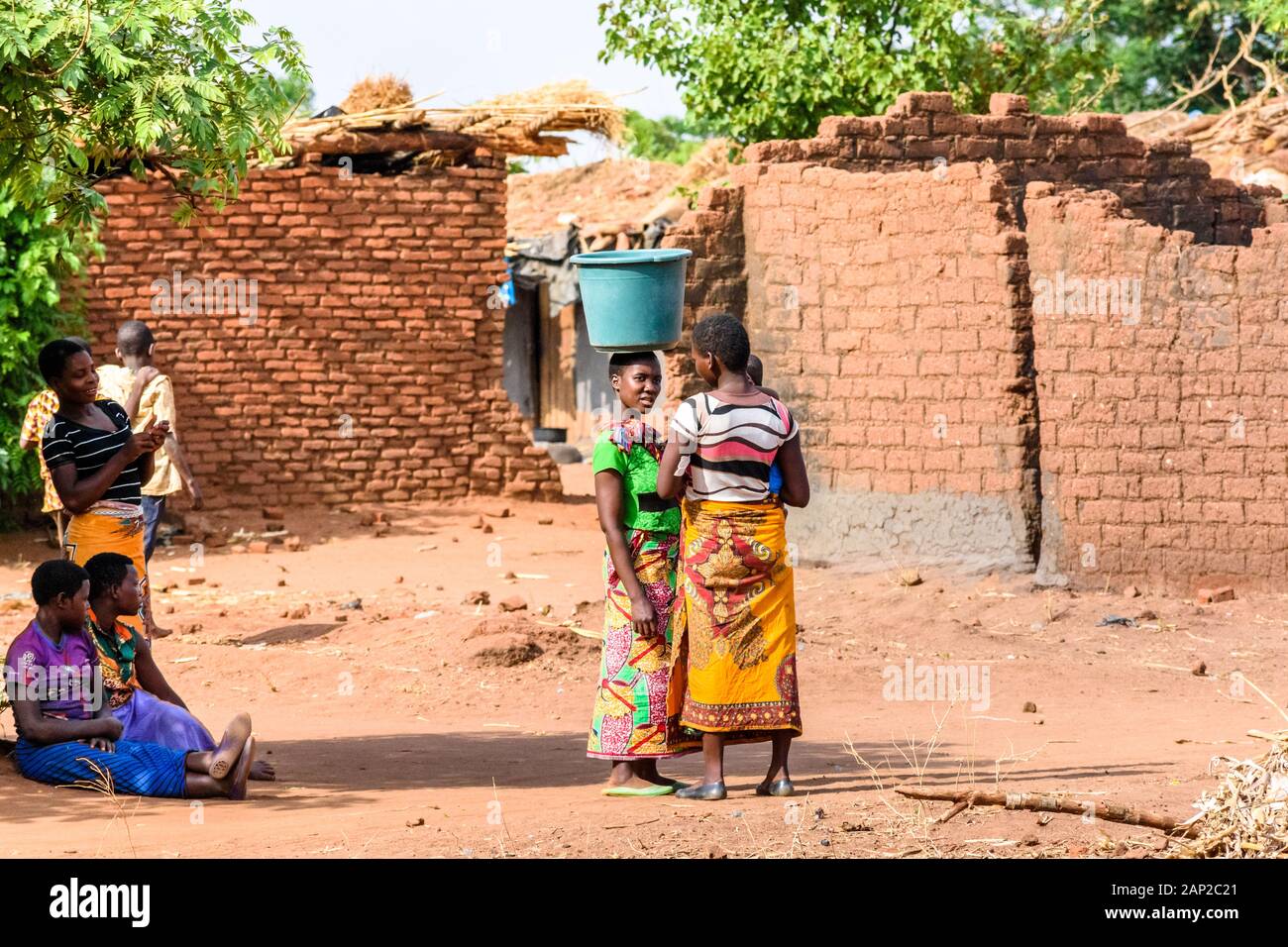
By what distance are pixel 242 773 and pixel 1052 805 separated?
266 cm

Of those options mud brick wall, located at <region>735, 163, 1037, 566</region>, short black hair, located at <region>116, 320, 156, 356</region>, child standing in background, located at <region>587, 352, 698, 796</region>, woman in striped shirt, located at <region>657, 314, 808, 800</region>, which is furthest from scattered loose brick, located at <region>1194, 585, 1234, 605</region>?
short black hair, located at <region>116, 320, 156, 356</region>

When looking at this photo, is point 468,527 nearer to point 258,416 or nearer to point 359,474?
point 359,474

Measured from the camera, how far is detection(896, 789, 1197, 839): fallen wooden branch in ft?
15.0

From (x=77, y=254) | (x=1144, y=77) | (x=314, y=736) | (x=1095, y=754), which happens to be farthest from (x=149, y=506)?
(x=1144, y=77)

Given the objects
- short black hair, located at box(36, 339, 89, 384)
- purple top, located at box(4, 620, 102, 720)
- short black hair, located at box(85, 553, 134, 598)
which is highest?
short black hair, located at box(36, 339, 89, 384)

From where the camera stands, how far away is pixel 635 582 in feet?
17.8

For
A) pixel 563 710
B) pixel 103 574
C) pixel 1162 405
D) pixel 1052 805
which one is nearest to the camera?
pixel 1052 805

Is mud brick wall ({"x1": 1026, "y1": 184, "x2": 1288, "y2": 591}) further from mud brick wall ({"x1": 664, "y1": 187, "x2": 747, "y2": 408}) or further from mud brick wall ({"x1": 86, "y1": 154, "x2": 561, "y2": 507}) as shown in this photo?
mud brick wall ({"x1": 86, "y1": 154, "x2": 561, "y2": 507})

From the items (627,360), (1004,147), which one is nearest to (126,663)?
(627,360)

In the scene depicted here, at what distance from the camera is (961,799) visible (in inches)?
194

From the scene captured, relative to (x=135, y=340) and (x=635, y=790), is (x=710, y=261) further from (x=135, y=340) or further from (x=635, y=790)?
(x=635, y=790)

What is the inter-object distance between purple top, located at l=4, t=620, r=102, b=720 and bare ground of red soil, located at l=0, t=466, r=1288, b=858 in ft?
0.97

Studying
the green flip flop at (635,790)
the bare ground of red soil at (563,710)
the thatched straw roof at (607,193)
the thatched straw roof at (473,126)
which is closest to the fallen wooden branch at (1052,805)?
the bare ground of red soil at (563,710)

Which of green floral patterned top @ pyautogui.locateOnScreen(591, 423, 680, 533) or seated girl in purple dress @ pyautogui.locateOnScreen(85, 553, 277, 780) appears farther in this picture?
seated girl in purple dress @ pyautogui.locateOnScreen(85, 553, 277, 780)
